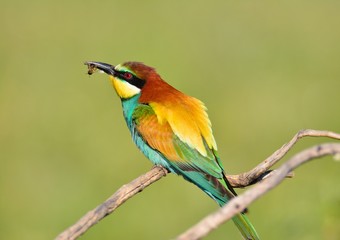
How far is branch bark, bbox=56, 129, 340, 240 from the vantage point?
4.70ft

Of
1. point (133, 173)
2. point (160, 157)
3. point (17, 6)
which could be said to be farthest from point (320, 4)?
point (160, 157)

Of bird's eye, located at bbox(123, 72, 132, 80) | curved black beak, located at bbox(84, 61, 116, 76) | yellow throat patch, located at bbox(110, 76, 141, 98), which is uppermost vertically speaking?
curved black beak, located at bbox(84, 61, 116, 76)

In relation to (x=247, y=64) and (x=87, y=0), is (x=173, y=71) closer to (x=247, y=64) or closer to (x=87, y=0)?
(x=247, y=64)

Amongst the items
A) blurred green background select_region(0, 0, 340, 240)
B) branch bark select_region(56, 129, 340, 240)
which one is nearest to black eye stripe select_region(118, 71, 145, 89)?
branch bark select_region(56, 129, 340, 240)

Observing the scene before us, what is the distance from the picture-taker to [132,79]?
2.87 metres

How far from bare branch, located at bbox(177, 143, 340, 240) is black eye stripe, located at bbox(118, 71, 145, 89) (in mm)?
1638

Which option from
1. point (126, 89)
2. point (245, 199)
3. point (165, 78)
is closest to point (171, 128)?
point (126, 89)

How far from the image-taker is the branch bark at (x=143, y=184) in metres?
1.43

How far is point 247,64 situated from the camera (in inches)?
219

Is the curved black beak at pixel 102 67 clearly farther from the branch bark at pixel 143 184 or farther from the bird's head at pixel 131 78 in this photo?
the branch bark at pixel 143 184

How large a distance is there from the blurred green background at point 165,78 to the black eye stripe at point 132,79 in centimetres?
60

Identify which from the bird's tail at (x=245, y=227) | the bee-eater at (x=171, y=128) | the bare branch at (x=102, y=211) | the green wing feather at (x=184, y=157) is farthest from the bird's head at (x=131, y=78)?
Result: the bare branch at (x=102, y=211)

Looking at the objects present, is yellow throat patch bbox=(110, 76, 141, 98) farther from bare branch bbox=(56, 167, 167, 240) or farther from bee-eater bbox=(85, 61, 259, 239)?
bare branch bbox=(56, 167, 167, 240)

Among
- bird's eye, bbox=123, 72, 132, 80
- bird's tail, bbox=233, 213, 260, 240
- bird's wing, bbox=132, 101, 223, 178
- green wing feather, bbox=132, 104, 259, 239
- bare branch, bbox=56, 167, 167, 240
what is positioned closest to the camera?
bare branch, bbox=56, 167, 167, 240
